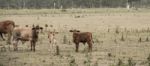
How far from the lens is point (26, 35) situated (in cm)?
2036

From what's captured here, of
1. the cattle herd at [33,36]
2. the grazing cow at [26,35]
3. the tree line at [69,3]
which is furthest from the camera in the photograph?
the tree line at [69,3]

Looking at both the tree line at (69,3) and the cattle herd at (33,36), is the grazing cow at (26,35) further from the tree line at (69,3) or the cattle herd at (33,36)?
the tree line at (69,3)

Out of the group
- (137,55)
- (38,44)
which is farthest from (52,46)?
(137,55)

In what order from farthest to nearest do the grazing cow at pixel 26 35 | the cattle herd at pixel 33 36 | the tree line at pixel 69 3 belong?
the tree line at pixel 69 3 < the grazing cow at pixel 26 35 < the cattle herd at pixel 33 36

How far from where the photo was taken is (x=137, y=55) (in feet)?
60.5

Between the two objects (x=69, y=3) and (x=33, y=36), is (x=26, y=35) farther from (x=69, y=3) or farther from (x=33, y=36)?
(x=69, y=3)

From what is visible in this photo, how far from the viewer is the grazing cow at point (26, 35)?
2033 cm

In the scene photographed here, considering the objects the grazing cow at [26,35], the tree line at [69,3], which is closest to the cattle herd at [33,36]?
the grazing cow at [26,35]

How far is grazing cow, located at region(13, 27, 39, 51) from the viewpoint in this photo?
20.3 m

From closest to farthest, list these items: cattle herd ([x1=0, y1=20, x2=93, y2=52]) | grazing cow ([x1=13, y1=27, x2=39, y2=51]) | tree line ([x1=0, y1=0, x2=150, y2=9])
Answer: cattle herd ([x1=0, y1=20, x2=93, y2=52]), grazing cow ([x1=13, y1=27, x2=39, y2=51]), tree line ([x1=0, y1=0, x2=150, y2=9])

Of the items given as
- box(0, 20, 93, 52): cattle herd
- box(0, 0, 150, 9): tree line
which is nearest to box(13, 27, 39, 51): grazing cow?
box(0, 20, 93, 52): cattle herd

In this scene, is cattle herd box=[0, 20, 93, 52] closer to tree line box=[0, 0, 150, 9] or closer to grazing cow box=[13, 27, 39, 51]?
grazing cow box=[13, 27, 39, 51]

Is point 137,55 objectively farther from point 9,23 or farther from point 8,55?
point 9,23

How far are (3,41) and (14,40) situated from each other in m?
3.74
